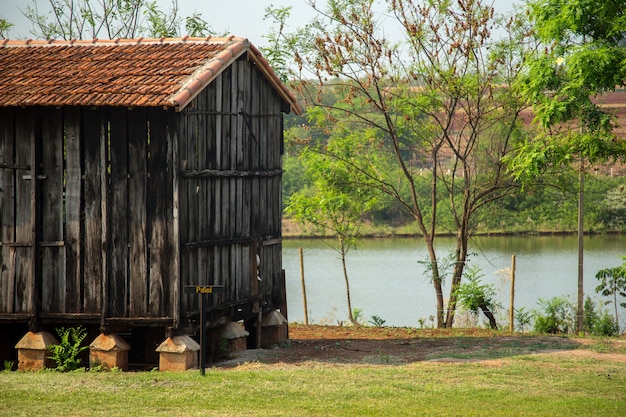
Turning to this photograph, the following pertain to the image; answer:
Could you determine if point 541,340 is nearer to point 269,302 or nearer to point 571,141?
point 571,141

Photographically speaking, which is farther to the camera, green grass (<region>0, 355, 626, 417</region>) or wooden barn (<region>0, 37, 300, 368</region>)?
wooden barn (<region>0, 37, 300, 368</region>)

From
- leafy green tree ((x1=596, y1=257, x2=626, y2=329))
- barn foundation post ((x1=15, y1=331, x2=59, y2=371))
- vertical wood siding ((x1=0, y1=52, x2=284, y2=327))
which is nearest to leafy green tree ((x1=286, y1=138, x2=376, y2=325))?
leafy green tree ((x1=596, y1=257, x2=626, y2=329))

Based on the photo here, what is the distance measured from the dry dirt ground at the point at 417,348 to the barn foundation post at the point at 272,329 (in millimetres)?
249

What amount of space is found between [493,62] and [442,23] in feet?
5.11

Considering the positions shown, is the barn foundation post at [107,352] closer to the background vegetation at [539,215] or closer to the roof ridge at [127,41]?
the roof ridge at [127,41]

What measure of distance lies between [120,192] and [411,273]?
19.3m

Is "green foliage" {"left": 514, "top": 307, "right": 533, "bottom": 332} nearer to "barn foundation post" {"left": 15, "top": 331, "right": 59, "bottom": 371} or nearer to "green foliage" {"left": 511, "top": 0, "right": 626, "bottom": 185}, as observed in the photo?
"green foliage" {"left": 511, "top": 0, "right": 626, "bottom": 185}

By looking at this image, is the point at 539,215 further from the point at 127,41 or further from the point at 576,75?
the point at 127,41

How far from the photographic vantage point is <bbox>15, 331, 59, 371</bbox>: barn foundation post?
47.7 feet

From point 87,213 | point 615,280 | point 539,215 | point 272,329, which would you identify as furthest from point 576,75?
point 539,215

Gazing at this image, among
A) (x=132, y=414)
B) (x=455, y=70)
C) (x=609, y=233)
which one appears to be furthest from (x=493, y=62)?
(x=609, y=233)

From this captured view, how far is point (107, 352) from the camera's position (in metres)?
14.2

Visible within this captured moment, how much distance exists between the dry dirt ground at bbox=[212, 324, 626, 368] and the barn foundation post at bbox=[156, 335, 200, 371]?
686 millimetres

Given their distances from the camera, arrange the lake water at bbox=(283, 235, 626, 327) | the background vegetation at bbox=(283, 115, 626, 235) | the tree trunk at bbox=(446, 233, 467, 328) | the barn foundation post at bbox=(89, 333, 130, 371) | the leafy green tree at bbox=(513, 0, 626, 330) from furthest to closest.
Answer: the background vegetation at bbox=(283, 115, 626, 235) < the lake water at bbox=(283, 235, 626, 327) < the tree trunk at bbox=(446, 233, 467, 328) < the leafy green tree at bbox=(513, 0, 626, 330) < the barn foundation post at bbox=(89, 333, 130, 371)
